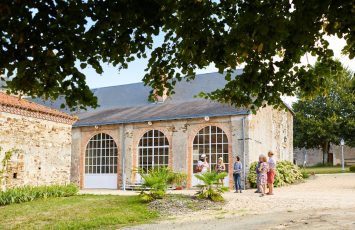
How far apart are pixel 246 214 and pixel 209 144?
10201 mm

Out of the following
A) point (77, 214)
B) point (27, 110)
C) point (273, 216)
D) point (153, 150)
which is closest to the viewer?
point (273, 216)

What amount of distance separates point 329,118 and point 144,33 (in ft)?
121

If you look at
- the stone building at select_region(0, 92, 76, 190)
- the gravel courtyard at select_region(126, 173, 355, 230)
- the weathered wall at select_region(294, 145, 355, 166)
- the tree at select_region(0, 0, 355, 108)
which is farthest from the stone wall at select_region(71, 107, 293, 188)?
the weathered wall at select_region(294, 145, 355, 166)

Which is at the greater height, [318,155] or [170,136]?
[170,136]

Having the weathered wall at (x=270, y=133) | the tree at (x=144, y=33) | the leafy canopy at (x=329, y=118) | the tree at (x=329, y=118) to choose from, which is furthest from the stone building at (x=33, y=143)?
the tree at (x=329, y=118)

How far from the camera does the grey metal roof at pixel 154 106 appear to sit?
21.2m

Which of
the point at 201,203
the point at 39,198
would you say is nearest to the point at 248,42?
the point at 201,203

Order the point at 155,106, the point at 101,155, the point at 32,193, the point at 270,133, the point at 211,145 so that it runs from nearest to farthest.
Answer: the point at 32,193 < the point at 211,145 < the point at 270,133 < the point at 101,155 < the point at 155,106

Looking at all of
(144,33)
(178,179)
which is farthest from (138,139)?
(144,33)

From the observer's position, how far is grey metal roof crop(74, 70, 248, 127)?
21.2 m

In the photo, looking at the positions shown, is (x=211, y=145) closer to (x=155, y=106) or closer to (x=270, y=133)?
(x=270, y=133)

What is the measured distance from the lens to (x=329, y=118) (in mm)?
39781

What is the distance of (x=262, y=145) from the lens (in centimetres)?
2169

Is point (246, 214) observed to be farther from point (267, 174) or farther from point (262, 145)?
point (262, 145)
